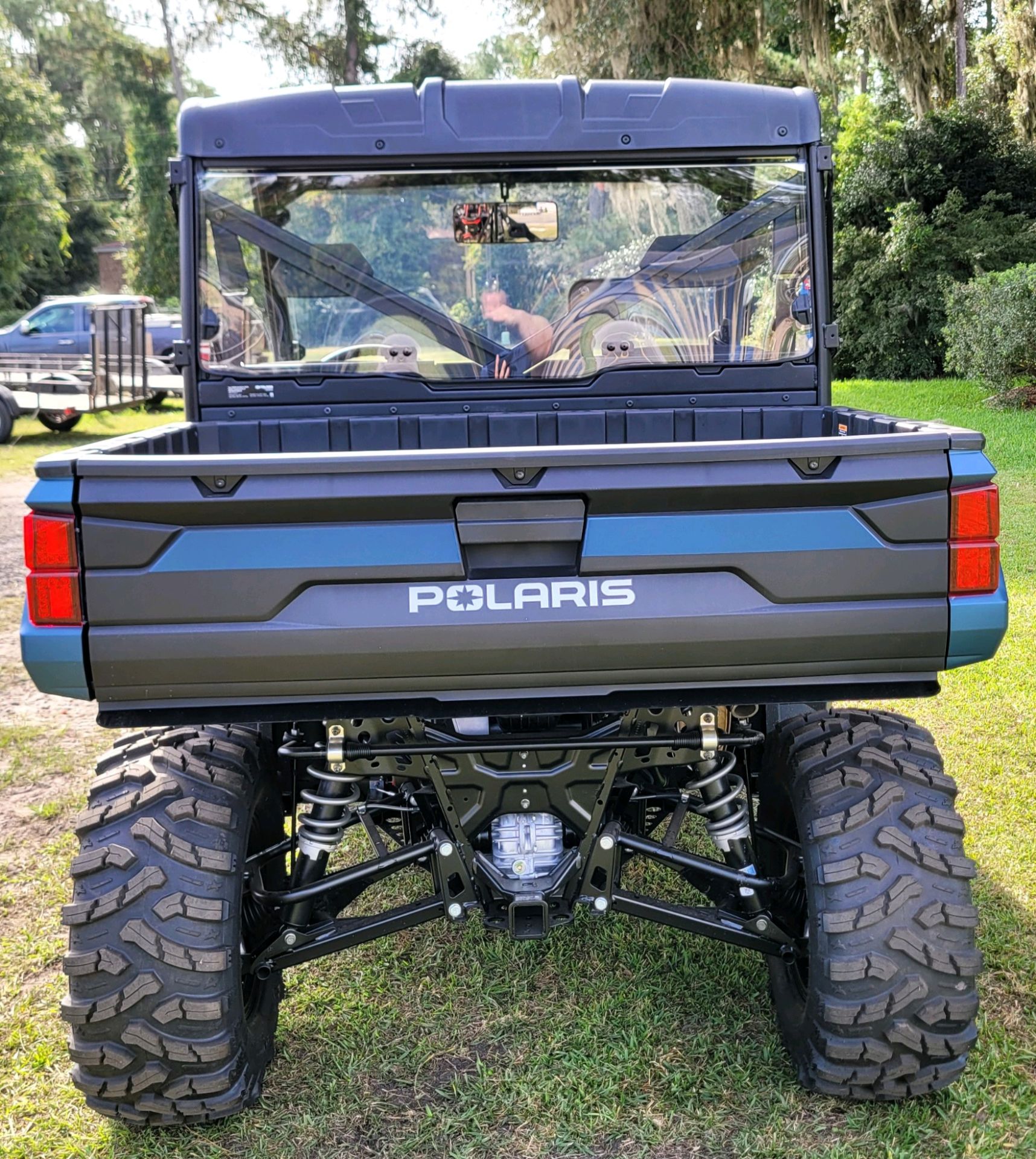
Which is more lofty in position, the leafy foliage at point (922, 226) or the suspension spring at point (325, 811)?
the leafy foliage at point (922, 226)

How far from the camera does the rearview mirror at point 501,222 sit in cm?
395

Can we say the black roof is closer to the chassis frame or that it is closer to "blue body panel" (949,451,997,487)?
"blue body panel" (949,451,997,487)

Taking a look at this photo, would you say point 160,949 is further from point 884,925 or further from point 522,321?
point 522,321

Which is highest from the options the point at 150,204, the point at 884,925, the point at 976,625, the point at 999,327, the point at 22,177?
the point at 150,204

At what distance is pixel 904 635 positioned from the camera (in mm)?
2494

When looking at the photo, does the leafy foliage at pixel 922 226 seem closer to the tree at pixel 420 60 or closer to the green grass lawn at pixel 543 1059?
the green grass lawn at pixel 543 1059

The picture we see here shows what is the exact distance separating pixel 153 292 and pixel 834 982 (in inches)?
1375

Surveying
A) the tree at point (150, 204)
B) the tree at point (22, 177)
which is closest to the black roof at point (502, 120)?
the tree at point (22, 177)

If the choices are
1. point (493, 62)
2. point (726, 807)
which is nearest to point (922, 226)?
point (726, 807)

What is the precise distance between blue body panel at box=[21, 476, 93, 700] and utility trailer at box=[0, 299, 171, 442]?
13.2 m

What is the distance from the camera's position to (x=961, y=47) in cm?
1725

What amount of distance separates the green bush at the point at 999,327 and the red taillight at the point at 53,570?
42.0 feet

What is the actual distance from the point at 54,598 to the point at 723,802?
1.66m

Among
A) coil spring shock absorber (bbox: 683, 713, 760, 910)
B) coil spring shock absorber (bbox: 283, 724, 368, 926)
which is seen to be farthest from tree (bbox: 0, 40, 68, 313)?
coil spring shock absorber (bbox: 683, 713, 760, 910)
